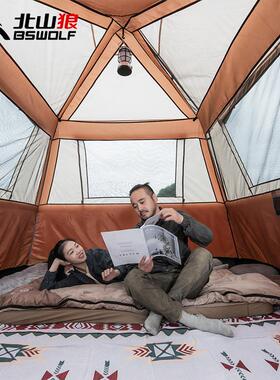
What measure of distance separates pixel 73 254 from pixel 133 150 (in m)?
1.32

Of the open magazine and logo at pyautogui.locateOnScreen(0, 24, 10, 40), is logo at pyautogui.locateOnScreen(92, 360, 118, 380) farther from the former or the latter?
logo at pyautogui.locateOnScreen(0, 24, 10, 40)

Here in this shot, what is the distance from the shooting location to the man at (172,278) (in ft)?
4.09

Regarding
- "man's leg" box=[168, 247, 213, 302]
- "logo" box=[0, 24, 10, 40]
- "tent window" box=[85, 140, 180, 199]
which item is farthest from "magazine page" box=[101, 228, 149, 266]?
"tent window" box=[85, 140, 180, 199]

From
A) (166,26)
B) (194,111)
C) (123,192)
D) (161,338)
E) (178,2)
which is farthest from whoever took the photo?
(123,192)

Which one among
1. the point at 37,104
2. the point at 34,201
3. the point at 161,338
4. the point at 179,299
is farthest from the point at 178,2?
the point at 34,201

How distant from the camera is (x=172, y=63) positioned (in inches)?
85.0

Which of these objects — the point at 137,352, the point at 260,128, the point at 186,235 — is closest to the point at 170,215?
Answer: the point at 186,235

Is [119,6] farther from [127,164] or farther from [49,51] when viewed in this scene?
[127,164]

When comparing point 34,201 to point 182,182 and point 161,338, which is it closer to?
point 182,182

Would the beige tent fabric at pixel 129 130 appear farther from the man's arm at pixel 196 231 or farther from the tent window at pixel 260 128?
the man's arm at pixel 196 231

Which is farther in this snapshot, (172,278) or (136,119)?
(136,119)

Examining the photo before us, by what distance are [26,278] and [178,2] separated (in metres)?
2.14

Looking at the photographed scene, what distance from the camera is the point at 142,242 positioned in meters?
1.36

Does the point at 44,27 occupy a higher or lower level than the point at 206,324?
higher
